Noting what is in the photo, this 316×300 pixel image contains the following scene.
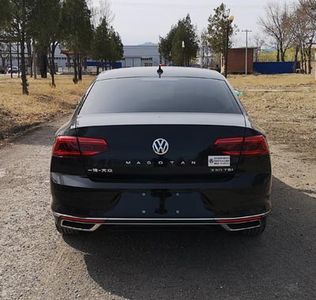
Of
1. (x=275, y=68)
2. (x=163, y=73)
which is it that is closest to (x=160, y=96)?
(x=163, y=73)

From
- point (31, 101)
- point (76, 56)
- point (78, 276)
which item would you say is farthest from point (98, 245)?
point (76, 56)

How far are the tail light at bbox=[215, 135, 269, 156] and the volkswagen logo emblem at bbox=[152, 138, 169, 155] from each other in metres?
0.39

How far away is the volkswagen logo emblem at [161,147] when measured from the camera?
3.96 metres

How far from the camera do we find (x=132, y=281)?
3.90 m

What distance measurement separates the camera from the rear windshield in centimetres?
450

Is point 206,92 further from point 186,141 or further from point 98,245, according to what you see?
point 98,245

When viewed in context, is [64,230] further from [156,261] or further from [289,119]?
[289,119]

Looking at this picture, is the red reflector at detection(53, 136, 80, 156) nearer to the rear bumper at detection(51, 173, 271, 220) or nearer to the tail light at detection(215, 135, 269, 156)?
the rear bumper at detection(51, 173, 271, 220)

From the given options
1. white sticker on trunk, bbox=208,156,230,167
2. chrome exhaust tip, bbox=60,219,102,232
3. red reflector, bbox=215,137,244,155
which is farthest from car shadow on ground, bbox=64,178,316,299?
red reflector, bbox=215,137,244,155

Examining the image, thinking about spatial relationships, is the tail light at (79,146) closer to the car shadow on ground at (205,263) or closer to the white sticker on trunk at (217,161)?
the car shadow on ground at (205,263)

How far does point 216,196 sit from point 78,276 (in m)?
1.22

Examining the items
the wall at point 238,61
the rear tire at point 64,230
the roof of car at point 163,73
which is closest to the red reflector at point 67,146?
the rear tire at point 64,230

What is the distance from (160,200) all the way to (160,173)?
0.20 metres

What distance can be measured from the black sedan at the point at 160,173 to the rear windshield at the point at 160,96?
30 centimetres
